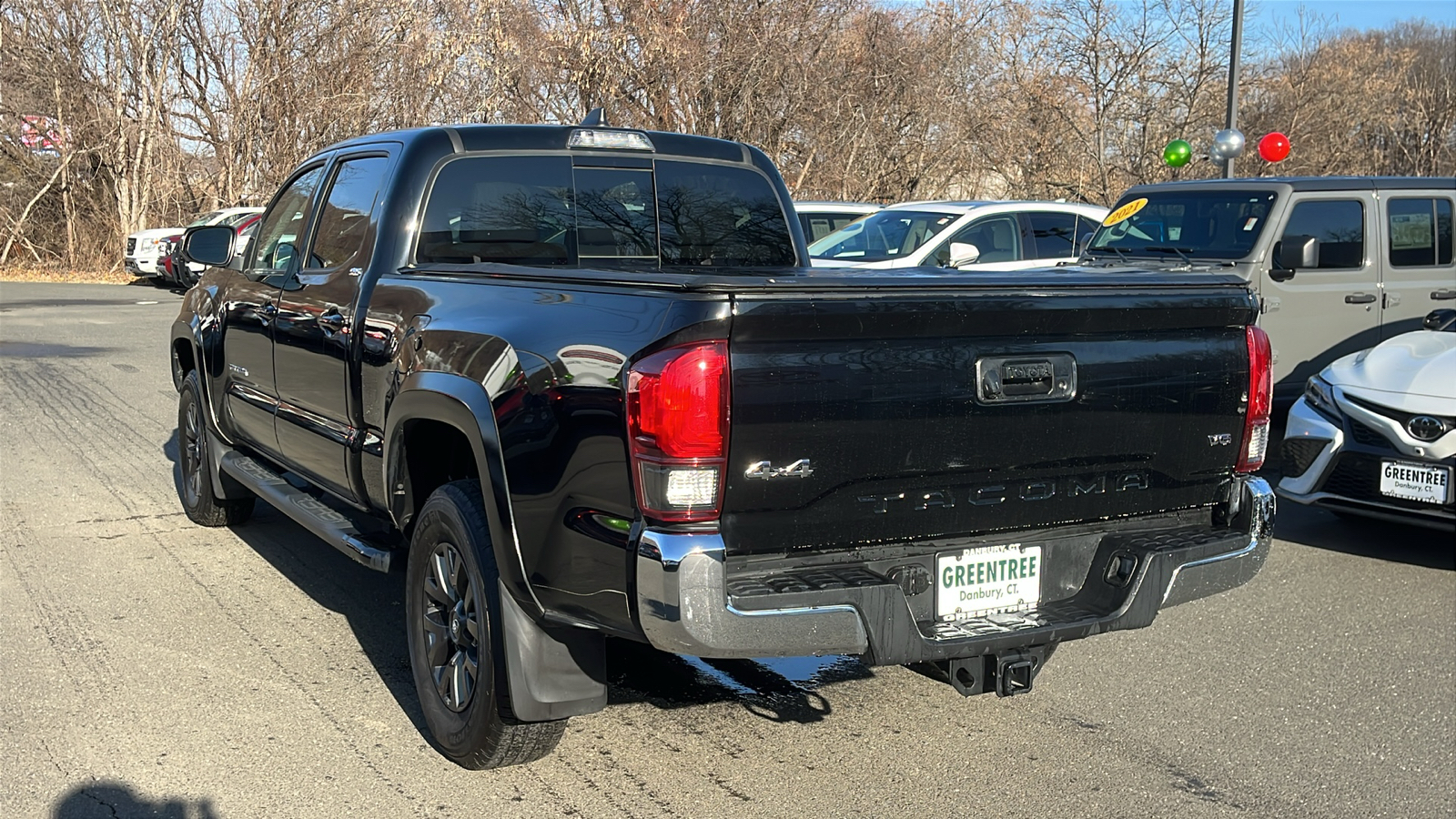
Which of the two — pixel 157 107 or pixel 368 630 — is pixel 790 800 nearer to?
pixel 368 630

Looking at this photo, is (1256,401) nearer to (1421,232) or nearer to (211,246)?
(211,246)

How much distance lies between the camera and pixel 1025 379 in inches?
144

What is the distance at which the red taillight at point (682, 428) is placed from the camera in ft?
10.5

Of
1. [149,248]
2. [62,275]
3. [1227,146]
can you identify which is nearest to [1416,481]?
[1227,146]

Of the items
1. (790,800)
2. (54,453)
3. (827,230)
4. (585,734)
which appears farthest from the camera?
(827,230)

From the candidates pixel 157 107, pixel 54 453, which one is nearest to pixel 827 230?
pixel 54 453

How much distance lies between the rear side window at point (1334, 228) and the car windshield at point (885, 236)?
3.47 meters

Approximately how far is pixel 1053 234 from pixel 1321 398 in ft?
19.6

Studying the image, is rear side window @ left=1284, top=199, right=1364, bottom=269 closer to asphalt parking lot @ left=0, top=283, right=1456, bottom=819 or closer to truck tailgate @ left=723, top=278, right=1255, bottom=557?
asphalt parking lot @ left=0, top=283, right=1456, bottom=819

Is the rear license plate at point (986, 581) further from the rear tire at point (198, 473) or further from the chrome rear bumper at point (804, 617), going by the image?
the rear tire at point (198, 473)

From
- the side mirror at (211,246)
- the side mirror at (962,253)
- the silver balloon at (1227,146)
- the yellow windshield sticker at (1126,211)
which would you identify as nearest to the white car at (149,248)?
the silver balloon at (1227,146)

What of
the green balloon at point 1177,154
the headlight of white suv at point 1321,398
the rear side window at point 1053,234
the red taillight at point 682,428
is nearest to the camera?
the red taillight at point 682,428

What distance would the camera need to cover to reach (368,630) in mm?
5441

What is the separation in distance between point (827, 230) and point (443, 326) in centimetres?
1262
